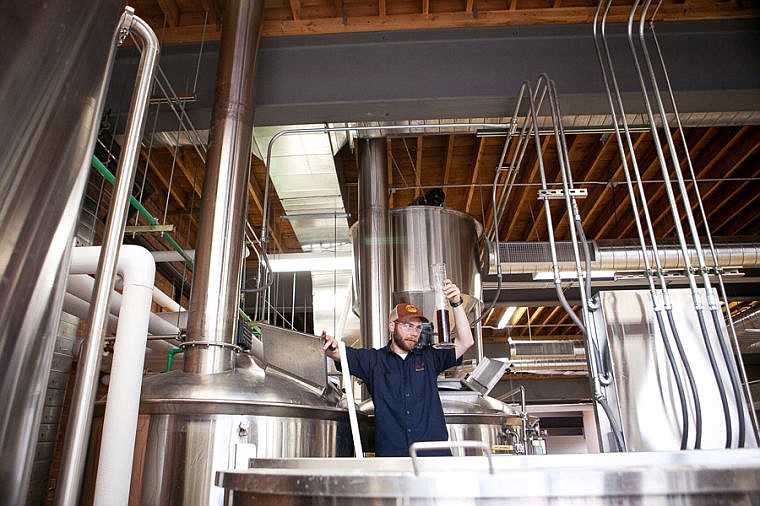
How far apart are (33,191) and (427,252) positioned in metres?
3.26

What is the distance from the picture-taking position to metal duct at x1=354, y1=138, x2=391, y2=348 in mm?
3574

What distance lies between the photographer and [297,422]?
2045 mm

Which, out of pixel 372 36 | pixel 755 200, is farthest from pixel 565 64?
pixel 755 200

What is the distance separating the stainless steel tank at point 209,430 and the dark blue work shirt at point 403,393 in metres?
0.26

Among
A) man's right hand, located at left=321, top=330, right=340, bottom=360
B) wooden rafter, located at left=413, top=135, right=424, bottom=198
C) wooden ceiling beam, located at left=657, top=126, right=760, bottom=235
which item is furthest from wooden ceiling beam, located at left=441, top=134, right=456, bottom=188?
man's right hand, located at left=321, top=330, right=340, bottom=360

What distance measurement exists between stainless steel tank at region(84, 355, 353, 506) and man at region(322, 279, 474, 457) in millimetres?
251

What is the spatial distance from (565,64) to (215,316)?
285 cm

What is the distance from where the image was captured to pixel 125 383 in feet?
5.40

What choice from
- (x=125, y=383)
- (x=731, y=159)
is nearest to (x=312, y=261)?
(x=125, y=383)

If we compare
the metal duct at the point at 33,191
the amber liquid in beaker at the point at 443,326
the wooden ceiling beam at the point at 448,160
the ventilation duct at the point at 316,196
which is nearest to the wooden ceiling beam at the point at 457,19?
the ventilation duct at the point at 316,196

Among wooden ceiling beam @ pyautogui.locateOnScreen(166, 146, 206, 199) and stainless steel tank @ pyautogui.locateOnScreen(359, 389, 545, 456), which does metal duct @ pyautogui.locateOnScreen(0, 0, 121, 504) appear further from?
wooden ceiling beam @ pyautogui.locateOnScreen(166, 146, 206, 199)

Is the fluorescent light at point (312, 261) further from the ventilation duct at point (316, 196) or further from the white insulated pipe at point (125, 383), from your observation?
the white insulated pipe at point (125, 383)

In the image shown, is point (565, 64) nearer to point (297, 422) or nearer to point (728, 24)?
point (728, 24)

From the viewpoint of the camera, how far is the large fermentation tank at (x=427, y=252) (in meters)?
3.77
